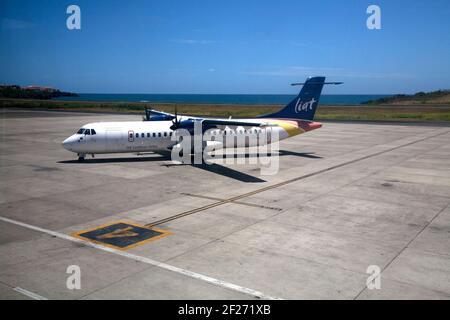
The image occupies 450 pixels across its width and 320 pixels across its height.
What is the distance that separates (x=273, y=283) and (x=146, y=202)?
953 cm

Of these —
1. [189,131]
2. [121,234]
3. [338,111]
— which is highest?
[338,111]

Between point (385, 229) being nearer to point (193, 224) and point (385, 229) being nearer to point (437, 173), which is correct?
point (193, 224)

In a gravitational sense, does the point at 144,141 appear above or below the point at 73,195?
above

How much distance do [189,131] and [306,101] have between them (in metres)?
10.8

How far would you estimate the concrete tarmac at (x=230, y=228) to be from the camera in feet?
34.2

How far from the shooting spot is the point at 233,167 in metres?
27.5

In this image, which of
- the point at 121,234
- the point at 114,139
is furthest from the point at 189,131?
the point at 121,234

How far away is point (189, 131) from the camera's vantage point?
94.0 feet

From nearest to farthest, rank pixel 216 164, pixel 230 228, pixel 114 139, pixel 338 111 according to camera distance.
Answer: pixel 230 228, pixel 114 139, pixel 216 164, pixel 338 111

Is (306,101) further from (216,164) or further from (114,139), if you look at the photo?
(114,139)

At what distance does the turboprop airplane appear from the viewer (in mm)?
27719

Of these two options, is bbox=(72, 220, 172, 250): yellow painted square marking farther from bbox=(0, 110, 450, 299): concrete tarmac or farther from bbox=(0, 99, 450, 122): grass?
bbox=(0, 99, 450, 122): grass

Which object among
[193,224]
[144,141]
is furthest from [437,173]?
[144,141]

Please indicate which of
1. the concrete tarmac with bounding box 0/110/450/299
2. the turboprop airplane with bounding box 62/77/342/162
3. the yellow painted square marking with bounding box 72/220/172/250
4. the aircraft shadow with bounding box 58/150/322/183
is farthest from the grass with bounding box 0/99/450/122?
the yellow painted square marking with bounding box 72/220/172/250
